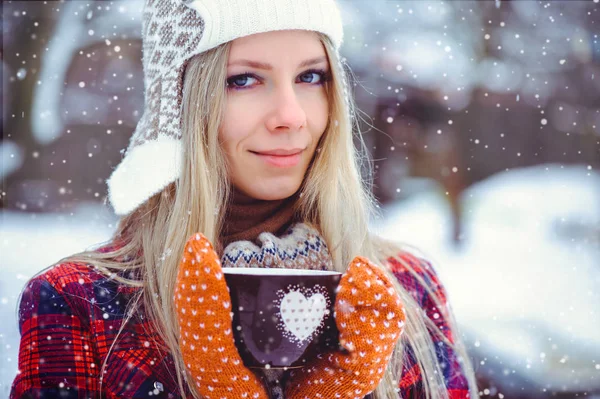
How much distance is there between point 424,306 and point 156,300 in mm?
523

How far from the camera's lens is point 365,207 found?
3.82 ft

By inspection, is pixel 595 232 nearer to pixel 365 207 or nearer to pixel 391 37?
pixel 391 37

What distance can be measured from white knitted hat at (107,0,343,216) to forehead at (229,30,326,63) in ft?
0.05

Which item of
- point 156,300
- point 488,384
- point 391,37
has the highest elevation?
point 391,37

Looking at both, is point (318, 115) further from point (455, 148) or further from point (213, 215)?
point (455, 148)

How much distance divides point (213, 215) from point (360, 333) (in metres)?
0.33

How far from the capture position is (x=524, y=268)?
9.77 feet

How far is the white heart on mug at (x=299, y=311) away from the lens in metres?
0.71

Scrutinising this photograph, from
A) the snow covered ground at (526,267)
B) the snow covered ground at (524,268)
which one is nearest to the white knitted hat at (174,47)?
the snow covered ground at (524,268)

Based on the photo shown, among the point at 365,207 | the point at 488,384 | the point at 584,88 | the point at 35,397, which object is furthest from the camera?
the point at 584,88

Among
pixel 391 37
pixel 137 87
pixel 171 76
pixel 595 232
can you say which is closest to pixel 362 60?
pixel 391 37

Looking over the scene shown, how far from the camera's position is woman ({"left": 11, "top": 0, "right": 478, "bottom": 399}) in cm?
88

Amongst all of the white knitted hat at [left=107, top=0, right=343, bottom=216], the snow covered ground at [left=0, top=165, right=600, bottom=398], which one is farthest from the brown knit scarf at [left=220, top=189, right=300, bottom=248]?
the snow covered ground at [left=0, top=165, right=600, bottom=398]

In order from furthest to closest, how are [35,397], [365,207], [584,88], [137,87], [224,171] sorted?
[584,88] < [137,87] < [365,207] < [224,171] < [35,397]
